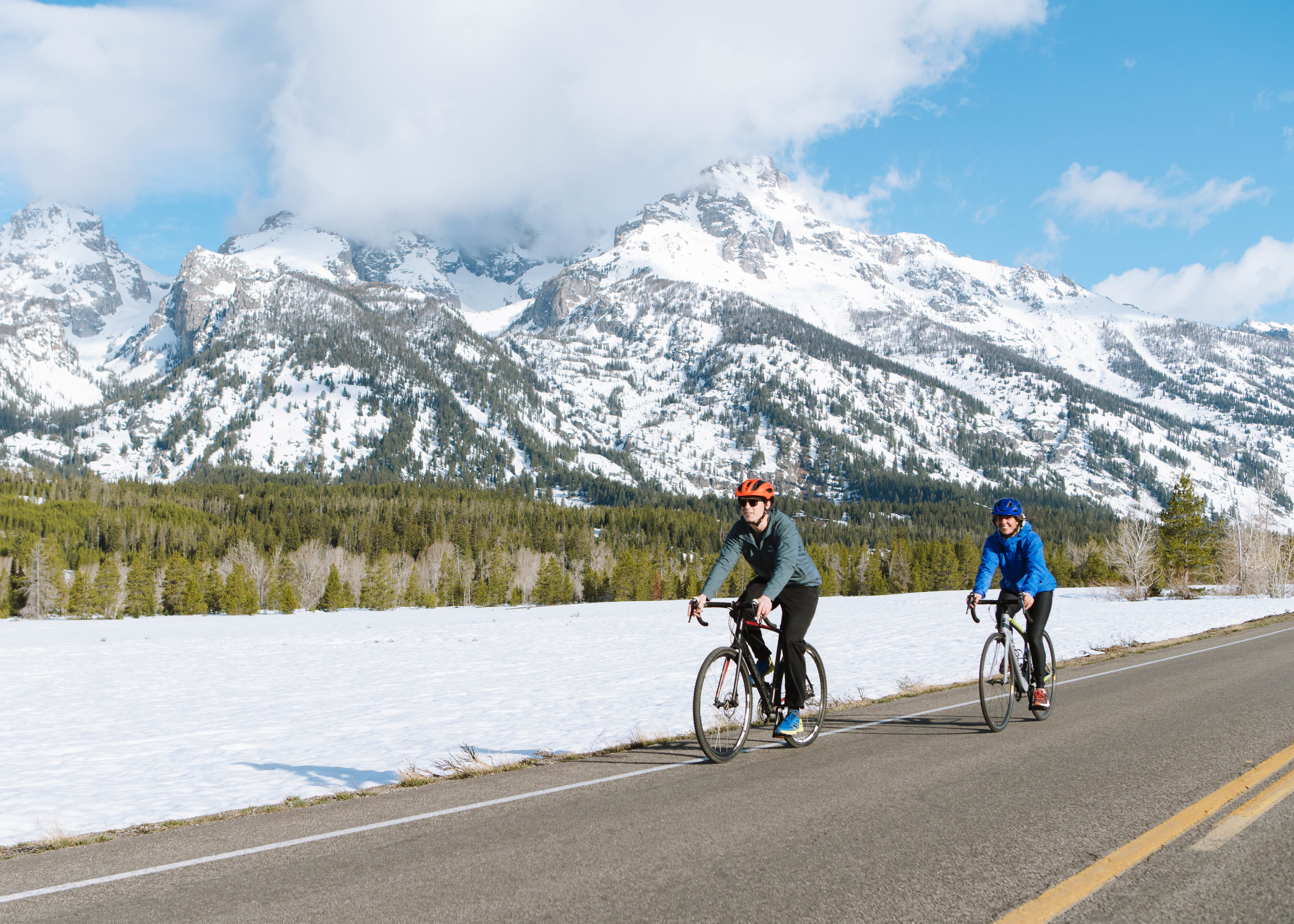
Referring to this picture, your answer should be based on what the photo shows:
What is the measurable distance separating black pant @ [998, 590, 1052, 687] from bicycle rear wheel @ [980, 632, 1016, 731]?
0.36 meters

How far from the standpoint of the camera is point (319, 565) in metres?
113

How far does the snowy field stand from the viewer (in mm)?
10586

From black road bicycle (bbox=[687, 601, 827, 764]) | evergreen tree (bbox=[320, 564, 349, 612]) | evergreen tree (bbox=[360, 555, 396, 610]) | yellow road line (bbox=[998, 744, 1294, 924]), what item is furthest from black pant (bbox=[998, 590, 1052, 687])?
evergreen tree (bbox=[360, 555, 396, 610])

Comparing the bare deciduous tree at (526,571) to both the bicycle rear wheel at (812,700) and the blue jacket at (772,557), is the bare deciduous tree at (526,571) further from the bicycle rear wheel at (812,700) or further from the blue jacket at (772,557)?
the blue jacket at (772,557)

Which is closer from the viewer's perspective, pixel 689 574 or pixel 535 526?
pixel 689 574

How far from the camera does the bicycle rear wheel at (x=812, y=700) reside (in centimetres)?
916

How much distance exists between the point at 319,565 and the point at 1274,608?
112m

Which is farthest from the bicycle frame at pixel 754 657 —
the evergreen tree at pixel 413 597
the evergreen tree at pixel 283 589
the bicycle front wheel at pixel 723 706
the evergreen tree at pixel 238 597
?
the evergreen tree at pixel 413 597

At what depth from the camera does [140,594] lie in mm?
88812

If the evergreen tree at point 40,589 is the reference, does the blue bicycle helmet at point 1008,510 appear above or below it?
above

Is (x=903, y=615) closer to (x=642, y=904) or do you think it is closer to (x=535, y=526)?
(x=642, y=904)

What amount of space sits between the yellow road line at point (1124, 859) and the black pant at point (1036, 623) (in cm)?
352

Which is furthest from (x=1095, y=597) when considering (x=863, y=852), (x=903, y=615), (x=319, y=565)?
(x=319, y=565)

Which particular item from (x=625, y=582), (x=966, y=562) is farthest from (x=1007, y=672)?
(x=966, y=562)
